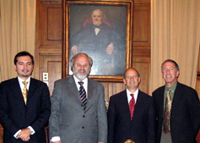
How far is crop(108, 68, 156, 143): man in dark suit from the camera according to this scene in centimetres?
301

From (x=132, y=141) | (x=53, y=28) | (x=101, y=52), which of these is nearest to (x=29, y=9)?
(x=53, y=28)

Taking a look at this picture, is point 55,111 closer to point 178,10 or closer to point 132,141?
point 132,141

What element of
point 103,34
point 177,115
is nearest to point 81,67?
point 177,115

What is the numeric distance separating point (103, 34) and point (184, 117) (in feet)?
7.14

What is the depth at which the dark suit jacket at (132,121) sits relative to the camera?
3002 mm

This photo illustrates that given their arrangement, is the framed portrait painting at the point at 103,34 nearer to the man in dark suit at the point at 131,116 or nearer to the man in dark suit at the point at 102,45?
the man in dark suit at the point at 102,45

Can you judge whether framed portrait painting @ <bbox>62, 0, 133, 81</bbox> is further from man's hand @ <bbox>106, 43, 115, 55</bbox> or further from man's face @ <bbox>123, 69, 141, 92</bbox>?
man's face @ <bbox>123, 69, 141, 92</bbox>

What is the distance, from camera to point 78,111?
2875 mm

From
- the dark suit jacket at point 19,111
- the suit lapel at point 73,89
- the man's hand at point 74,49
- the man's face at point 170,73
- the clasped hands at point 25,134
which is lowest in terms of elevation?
the clasped hands at point 25,134

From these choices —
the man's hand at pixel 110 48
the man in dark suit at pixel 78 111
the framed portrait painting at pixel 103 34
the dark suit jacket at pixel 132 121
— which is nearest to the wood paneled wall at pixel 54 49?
the framed portrait painting at pixel 103 34

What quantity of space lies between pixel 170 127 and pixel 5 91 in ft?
6.41

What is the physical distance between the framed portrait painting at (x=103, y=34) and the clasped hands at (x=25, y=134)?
206 centimetres

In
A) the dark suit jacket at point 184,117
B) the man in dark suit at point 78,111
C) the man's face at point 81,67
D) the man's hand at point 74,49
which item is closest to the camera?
the man in dark suit at point 78,111

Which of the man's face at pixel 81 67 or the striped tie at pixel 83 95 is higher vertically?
the man's face at pixel 81 67
